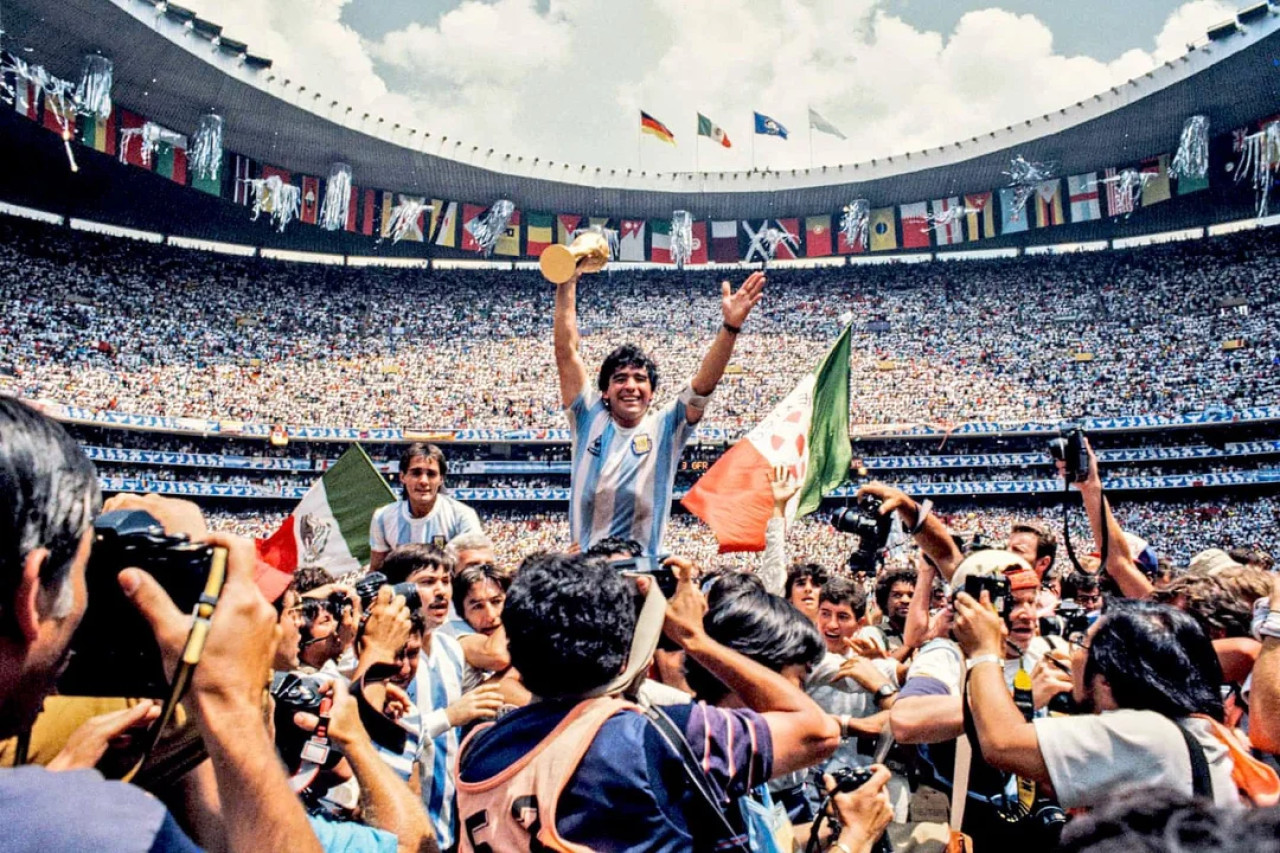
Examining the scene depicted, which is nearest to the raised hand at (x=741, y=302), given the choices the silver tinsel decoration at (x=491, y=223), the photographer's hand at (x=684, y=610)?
the photographer's hand at (x=684, y=610)

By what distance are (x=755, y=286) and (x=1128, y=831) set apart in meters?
3.26

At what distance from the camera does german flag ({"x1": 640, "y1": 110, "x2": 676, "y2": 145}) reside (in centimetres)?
3195

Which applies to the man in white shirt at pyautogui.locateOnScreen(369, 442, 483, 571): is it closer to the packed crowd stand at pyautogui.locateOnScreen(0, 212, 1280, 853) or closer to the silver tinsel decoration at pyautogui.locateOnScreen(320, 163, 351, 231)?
the packed crowd stand at pyautogui.locateOnScreen(0, 212, 1280, 853)

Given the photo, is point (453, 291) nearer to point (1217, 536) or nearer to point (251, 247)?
point (251, 247)

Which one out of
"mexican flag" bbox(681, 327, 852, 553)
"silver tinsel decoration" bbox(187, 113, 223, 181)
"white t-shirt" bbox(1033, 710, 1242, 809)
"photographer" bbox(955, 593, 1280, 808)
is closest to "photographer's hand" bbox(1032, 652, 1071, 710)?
"photographer" bbox(955, 593, 1280, 808)

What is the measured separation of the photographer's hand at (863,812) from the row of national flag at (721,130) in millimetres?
30917

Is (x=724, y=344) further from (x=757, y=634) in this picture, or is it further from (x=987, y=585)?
(x=757, y=634)

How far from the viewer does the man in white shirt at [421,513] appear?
5.09 metres

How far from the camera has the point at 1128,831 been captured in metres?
0.90

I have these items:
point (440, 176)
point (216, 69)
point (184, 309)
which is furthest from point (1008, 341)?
point (184, 309)

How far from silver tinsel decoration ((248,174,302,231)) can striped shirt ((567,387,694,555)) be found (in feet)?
98.4

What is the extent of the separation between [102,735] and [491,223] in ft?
116

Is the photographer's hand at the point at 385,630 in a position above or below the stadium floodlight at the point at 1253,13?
below

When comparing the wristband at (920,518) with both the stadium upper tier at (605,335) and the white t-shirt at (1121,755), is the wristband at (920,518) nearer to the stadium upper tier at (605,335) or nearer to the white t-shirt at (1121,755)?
the white t-shirt at (1121,755)
